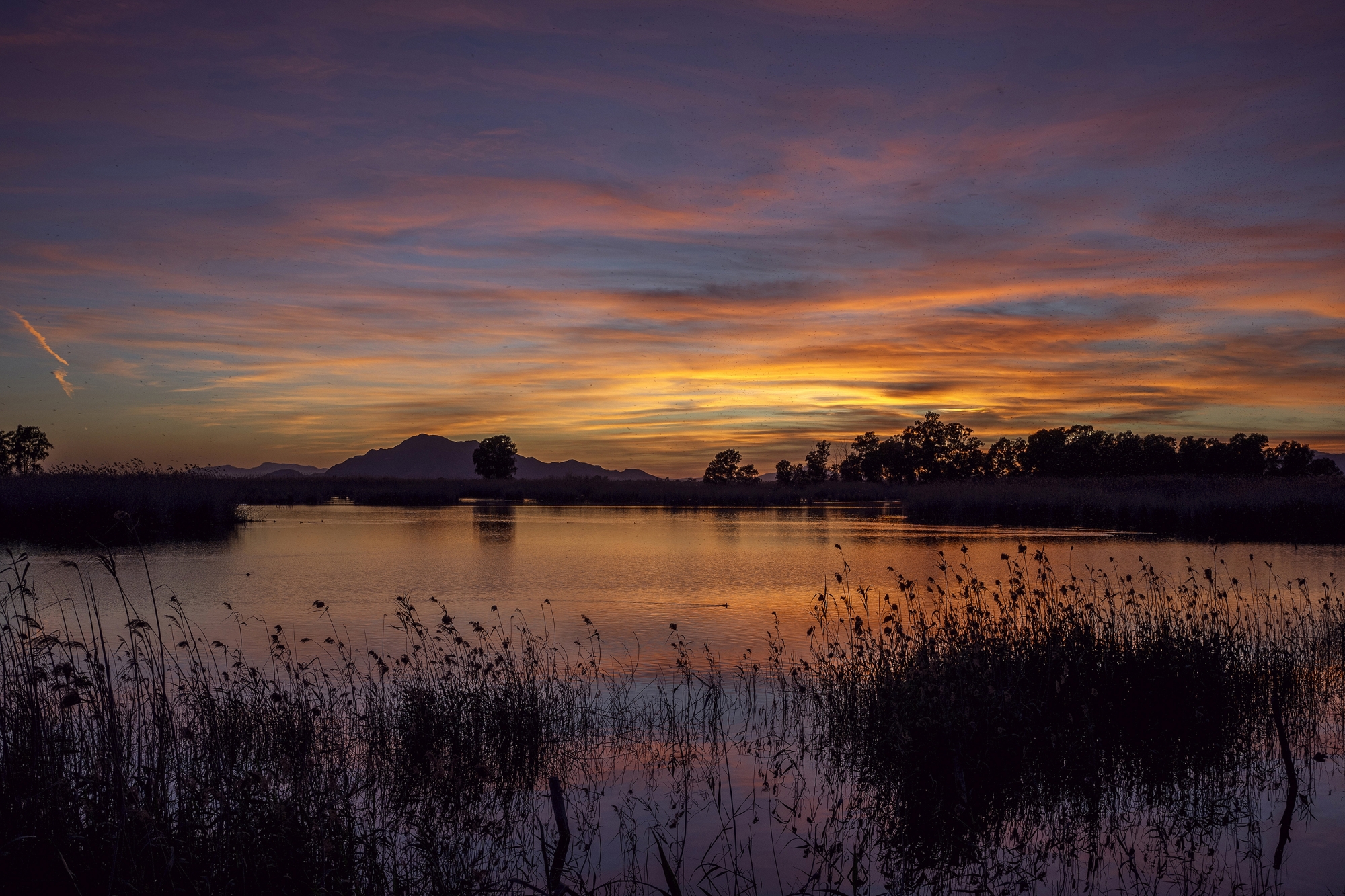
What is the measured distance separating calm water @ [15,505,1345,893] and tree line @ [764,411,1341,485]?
52.0m

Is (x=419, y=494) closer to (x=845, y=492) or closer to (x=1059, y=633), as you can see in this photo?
(x=845, y=492)

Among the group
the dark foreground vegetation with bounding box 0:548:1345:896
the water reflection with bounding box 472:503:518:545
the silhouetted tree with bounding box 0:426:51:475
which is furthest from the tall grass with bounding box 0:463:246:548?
the silhouetted tree with bounding box 0:426:51:475

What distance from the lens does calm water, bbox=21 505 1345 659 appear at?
48.1 feet

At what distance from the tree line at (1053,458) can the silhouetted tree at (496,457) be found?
41627 mm

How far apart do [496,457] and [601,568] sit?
311 feet

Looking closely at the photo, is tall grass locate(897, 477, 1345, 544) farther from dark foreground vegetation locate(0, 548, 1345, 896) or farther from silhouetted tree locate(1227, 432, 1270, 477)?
silhouetted tree locate(1227, 432, 1270, 477)

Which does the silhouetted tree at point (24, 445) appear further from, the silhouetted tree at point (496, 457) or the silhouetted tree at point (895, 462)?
the silhouetted tree at point (895, 462)

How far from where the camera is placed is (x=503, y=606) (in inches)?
611

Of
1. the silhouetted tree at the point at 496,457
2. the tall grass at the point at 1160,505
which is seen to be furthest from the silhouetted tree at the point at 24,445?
the tall grass at the point at 1160,505

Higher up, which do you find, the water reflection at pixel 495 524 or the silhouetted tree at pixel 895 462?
the silhouetted tree at pixel 895 462

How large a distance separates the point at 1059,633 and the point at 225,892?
793 centimetres

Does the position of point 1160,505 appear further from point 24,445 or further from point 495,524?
point 24,445

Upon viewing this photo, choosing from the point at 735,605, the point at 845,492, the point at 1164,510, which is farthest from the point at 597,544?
the point at 845,492

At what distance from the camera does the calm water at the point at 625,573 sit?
1272 cm
